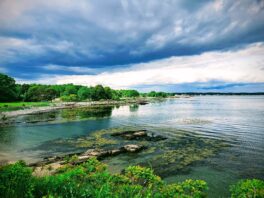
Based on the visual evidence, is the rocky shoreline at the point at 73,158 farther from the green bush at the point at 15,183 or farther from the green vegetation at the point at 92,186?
the green vegetation at the point at 92,186

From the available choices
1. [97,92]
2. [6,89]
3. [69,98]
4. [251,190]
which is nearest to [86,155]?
[251,190]

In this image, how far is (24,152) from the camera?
31.2 m

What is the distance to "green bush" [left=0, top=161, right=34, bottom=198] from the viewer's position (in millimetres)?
9367

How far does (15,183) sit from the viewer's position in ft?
32.9

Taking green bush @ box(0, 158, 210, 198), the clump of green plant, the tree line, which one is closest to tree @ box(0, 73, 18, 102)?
the tree line

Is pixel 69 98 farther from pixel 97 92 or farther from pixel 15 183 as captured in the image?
pixel 15 183

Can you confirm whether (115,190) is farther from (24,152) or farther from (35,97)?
(35,97)

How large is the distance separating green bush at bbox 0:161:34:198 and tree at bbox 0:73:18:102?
128669 mm

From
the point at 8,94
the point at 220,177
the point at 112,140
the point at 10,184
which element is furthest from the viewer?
the point at 8,94

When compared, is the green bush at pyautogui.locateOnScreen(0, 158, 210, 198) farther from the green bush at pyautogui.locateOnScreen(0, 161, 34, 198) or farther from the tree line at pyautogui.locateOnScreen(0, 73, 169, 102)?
the tree line at pyautogui.locateOnScreen(0, 73, 169, 102)

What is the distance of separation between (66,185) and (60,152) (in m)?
23.0

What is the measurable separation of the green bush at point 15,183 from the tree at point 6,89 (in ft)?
422

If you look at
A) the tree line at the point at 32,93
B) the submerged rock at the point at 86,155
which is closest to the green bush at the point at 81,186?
the submerged rock at the point at 86,155

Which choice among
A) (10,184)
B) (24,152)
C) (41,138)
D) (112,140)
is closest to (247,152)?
(112,140)
